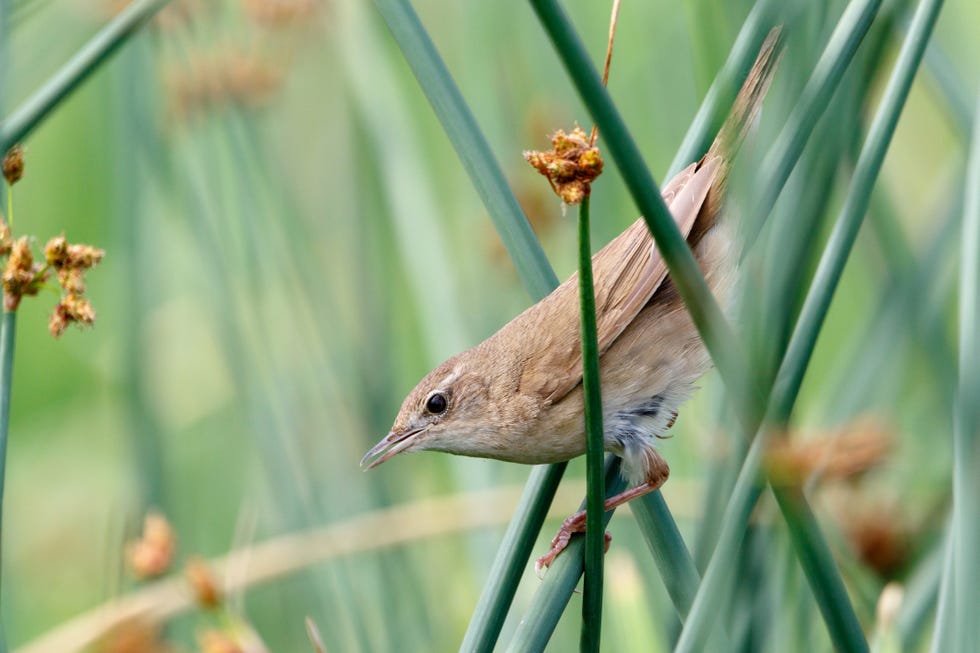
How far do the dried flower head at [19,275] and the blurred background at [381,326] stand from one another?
2.26 feet

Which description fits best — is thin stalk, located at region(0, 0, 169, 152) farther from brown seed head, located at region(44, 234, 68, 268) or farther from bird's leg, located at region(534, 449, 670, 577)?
bird's leg, located at region(534, 449, 670, 577)

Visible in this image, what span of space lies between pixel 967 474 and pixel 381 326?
2.52 meters

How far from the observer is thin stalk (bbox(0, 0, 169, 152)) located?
1706mm

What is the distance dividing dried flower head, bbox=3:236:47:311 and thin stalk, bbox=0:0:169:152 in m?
0.16

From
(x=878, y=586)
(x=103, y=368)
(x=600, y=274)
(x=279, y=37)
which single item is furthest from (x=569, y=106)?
(x=103, y=368)

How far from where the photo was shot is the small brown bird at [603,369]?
7.39 feet

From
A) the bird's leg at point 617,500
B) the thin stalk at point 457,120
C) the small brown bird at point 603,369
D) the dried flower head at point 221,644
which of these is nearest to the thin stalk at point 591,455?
the bird's leg at point 617,500

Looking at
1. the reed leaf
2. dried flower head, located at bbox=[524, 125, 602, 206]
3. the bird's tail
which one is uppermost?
the bird's tail

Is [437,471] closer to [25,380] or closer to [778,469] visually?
[25,380]

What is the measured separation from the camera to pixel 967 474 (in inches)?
58.8

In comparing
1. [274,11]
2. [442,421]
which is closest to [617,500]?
[442,421]

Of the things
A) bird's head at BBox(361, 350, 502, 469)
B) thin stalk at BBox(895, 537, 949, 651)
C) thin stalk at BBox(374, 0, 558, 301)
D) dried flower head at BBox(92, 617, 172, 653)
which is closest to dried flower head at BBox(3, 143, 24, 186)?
thin stalk at BBox(374, 0, 558, 301)

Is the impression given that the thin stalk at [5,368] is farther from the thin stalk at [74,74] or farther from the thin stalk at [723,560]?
the thin stalk at [723,560]

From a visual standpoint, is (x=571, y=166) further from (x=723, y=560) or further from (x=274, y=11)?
(x=274, y=11)
